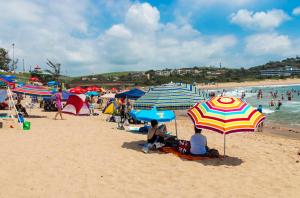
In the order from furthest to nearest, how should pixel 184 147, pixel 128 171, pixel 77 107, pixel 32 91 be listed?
pixel 77 107, pixel 32 91, pixel 184 147, pixel 128 171

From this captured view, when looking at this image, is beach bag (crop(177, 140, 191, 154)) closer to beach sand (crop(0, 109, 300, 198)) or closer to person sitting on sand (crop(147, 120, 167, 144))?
beach sand (crop(0, 109, 300, 198))

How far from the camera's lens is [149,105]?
332 inches

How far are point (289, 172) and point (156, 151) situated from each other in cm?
342

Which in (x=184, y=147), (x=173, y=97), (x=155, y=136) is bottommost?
(x=184, y=147)

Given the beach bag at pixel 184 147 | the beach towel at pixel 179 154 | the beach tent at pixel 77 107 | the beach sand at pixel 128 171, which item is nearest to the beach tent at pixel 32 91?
the beach tent at pixel 77 107

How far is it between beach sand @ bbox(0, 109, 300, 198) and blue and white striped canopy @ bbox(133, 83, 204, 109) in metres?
1.35

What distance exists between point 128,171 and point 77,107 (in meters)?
14.0

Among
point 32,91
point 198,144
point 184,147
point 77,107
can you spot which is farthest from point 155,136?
point 77,107

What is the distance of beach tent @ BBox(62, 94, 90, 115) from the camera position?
66.1 feet

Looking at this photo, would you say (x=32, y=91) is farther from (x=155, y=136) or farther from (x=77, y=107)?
(x=155, y=136)

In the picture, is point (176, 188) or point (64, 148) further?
point (64, 148)

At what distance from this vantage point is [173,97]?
330 inches

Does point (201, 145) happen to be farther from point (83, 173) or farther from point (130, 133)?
point (130, 133)

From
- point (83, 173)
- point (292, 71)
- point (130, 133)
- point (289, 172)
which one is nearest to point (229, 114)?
point (289, 172)
